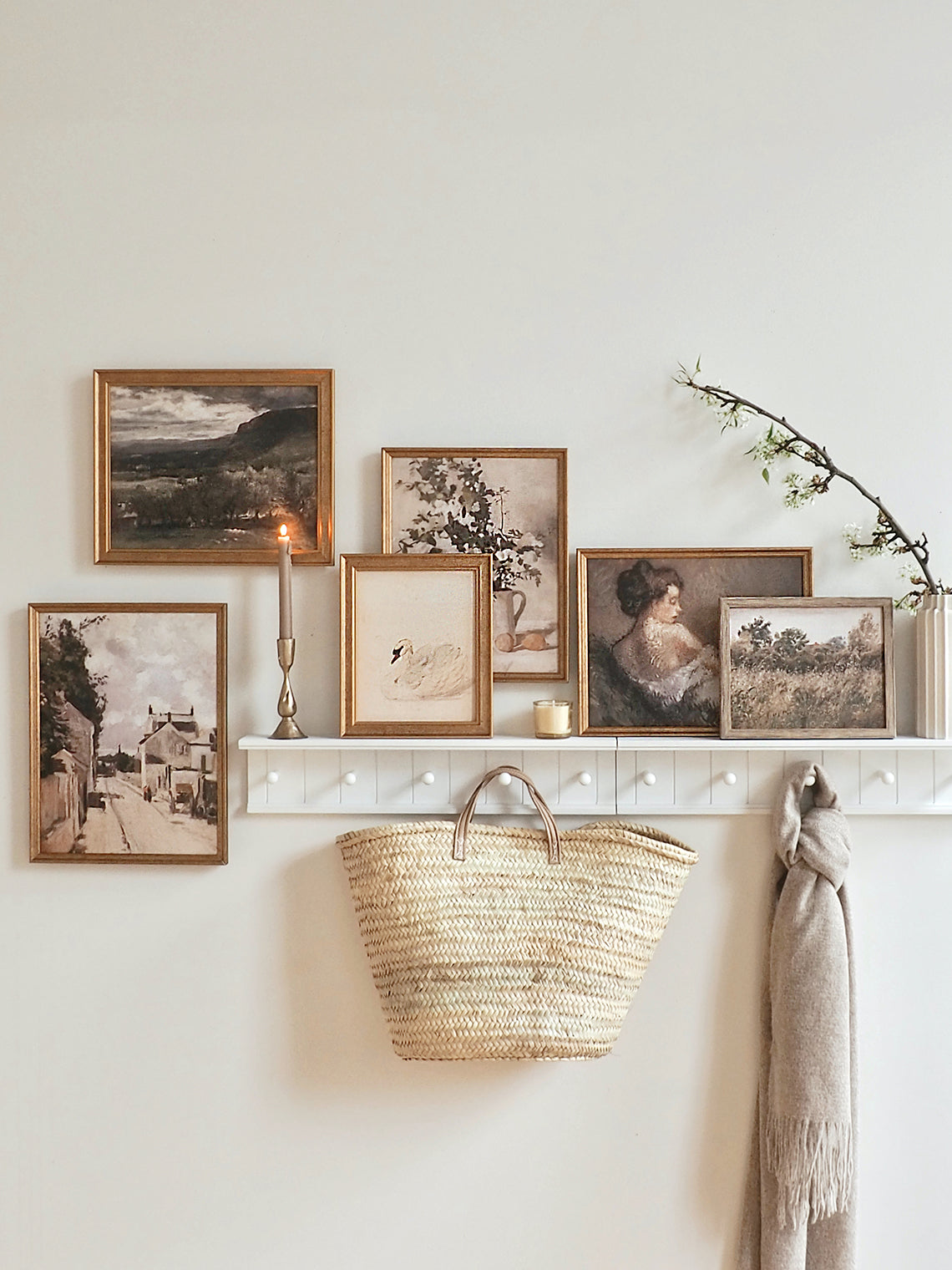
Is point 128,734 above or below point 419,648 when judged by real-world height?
below

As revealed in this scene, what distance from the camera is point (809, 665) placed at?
1.44 m

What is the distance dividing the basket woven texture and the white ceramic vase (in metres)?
0.41

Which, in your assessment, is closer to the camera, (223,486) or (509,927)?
(509,927)

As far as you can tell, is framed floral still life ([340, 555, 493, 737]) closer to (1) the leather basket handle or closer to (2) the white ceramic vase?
(1) the leather basket handle

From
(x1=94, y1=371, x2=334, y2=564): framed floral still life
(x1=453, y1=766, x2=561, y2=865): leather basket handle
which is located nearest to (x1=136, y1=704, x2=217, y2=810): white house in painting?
(x1=94, y1=371, x2=334, y2=564): framed floral still life

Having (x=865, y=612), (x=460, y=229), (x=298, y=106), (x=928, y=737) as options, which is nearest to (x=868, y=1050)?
(x=928, y=737)

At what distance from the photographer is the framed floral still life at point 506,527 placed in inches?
57.5

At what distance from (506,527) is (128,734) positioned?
67 centimetres

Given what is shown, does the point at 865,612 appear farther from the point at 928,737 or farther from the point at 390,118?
the point at 390,118

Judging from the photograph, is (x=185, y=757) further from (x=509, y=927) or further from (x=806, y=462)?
(x=806, y=462)

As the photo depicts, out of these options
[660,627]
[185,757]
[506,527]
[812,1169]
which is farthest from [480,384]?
[812,1169]

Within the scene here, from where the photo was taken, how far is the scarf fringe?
1.35m

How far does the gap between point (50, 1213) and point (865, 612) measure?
1.57 m

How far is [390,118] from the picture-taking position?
1.47 m
